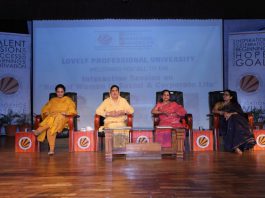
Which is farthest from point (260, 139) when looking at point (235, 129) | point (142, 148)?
point (142, 148)

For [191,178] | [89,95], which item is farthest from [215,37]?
[191,178]

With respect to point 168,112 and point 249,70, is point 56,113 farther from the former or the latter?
point 249,70

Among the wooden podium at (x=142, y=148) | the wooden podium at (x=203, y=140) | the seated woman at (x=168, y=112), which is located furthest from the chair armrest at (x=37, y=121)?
the wooden podium at (x=203, y=140)

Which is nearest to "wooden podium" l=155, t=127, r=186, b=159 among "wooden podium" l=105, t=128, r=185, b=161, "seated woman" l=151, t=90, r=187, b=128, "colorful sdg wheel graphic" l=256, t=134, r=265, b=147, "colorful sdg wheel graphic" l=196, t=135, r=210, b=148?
"wooden podium" l=105, t=128, r=185, b=161

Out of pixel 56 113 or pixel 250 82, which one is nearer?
pixel 56 113

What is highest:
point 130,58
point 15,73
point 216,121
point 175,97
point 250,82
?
point 130,58

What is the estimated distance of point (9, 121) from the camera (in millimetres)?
7504

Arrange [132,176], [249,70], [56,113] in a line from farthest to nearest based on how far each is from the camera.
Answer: [249,70] → [56,113] → [132,176]

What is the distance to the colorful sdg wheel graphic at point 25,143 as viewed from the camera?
5.13 metres

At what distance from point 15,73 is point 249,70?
14.8 ft

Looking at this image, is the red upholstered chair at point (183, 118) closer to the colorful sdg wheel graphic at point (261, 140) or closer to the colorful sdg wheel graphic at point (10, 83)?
the colorful sdg wheel graphic at point (261, 140)

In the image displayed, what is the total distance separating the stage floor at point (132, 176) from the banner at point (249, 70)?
9.13ft

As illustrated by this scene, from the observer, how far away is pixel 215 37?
7.07m

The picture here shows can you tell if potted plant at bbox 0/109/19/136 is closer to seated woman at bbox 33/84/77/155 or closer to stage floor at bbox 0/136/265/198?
seated woman at bbox 33/84/77/155
